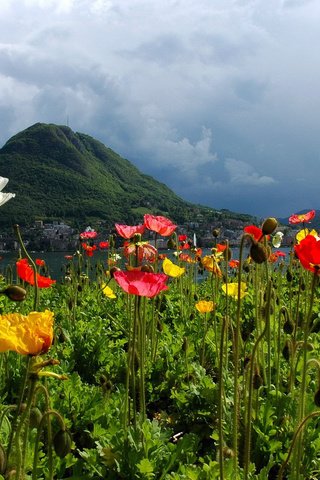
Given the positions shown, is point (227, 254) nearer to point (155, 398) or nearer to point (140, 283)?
point (155, 398)

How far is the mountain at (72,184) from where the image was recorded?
3391 inches

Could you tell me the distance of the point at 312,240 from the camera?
1.67m

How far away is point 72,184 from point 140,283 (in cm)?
10878

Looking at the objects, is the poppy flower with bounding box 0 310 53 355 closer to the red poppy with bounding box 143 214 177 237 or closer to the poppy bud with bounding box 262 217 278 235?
the poppy bud with bounding box 262 217 278 235

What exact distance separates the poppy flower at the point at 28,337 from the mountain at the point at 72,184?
177ft

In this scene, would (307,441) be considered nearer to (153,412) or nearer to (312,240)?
(312,240)

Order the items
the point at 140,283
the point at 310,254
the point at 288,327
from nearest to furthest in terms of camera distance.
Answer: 1. the point at 310,254
2. the point at 140,283
3. the point at 288,327

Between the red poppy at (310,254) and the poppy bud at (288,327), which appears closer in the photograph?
the red poppy at (310,254)

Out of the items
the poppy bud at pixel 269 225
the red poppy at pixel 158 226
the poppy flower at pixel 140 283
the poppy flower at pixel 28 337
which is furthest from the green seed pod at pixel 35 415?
the red poppy at pixel 158 226

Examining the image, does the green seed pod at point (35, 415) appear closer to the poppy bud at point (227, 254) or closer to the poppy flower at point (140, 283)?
the poppy flower at point (140, 283)

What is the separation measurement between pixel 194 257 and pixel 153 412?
338cm

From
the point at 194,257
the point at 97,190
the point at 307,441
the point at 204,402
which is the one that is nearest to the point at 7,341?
the point at 307,441

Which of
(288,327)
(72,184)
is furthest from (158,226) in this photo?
(72,184)

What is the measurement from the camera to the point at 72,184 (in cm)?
10869
